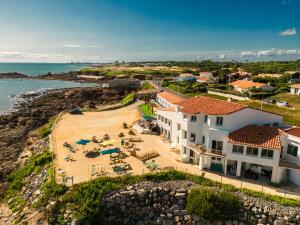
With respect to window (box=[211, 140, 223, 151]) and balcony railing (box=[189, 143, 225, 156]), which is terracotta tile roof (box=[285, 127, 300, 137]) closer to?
window (box=[211, 140, 223, 151])

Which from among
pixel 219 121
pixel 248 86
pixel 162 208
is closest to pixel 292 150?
pixel 219 121

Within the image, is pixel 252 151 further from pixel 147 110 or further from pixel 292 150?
pixel 147 110

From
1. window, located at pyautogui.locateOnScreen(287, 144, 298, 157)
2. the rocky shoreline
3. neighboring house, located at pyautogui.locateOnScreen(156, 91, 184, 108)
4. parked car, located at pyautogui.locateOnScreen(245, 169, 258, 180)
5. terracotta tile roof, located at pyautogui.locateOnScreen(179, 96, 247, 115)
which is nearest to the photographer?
window, located at pyautogui.locateOnScreen(287, 144, 298, 157)

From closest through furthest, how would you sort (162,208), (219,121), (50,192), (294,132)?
(162,208) → (50,192) → (294,132) → (219,121)

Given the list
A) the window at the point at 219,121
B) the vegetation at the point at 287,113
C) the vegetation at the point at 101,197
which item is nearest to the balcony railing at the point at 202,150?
the window at the point at 219,121

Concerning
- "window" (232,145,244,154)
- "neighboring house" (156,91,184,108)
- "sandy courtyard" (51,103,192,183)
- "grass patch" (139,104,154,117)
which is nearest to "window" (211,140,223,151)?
"window" (232,145,244,154)
